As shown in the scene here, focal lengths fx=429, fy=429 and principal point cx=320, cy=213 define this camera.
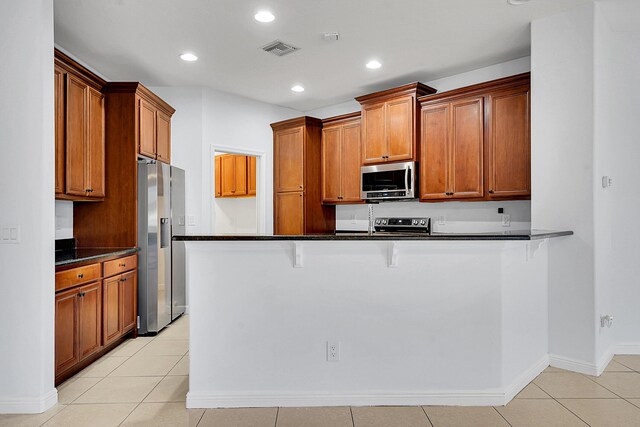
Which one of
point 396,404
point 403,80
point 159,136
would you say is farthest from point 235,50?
point 396,404

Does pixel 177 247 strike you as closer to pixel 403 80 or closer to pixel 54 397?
pixel 54 397

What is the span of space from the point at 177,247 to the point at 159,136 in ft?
4.11

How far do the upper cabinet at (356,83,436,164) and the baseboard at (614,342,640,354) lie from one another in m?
2.57

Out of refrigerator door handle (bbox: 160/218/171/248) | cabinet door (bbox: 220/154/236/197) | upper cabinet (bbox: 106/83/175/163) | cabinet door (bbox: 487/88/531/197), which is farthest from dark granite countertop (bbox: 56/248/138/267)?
cabinet door (bbox: 487/88/531/197)

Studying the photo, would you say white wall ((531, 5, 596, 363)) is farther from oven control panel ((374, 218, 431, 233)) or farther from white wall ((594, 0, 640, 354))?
oven control panel ((374, 218, 431, 233))

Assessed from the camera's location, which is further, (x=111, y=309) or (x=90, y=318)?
(x=111, y=309)

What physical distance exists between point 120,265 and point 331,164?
300 cm

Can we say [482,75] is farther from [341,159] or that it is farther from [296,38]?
[296,38]

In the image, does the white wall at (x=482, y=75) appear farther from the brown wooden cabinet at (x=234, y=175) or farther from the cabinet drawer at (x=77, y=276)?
the cabinet drawer at (x=77, y=276)

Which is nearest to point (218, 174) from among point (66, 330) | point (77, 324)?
point (77, 324)

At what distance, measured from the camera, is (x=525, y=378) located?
293 centimetres

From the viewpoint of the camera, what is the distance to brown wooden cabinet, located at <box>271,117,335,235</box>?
228 inches

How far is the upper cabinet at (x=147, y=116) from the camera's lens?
164 inches

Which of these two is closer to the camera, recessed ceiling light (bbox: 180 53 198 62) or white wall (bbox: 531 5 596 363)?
white wall (bbox: 531 5 596 363)
